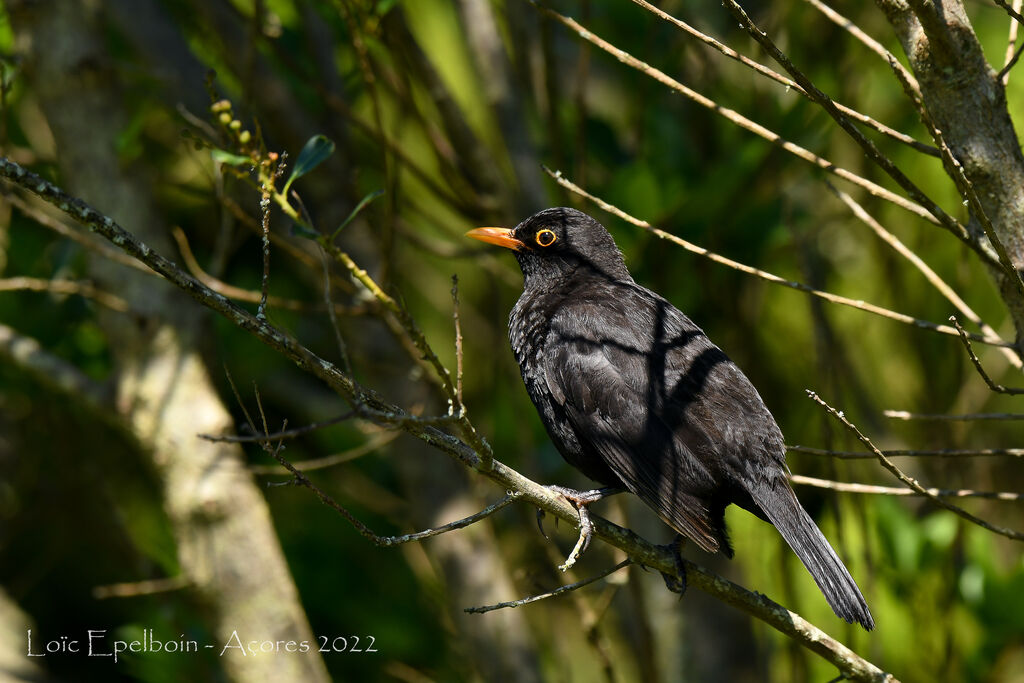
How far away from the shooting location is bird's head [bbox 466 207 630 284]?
450 cm

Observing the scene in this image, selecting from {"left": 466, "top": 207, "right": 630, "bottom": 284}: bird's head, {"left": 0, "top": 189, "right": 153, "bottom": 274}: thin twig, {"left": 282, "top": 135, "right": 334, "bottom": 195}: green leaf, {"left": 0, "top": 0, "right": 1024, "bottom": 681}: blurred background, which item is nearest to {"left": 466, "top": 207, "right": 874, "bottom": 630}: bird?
{"left": 466, "top": 207, "right": 630, "bottom": 284}: bird's head

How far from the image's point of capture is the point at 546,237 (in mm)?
4504

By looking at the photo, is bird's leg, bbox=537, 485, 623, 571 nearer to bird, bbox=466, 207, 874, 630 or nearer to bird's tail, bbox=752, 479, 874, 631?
bird, bbox=466, 207, 874, 630

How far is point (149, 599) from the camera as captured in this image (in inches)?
229

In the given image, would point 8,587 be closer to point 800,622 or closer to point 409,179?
point 409,179

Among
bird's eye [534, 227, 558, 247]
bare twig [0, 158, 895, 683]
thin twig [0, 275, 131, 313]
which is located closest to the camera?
bare twig [0, 158, 895, 683]

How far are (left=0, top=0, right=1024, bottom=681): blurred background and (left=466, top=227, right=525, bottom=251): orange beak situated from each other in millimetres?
413

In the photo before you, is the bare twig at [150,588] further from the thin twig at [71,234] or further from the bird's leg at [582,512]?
the bird's leg at [582,512]

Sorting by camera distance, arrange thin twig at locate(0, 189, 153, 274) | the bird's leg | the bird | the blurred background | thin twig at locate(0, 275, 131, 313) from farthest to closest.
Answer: the blurred background → thin twig at locate(0, 275, 131, 313) → thin twig at locate(0, 189, 153, 274) → the bird → the bird's leg

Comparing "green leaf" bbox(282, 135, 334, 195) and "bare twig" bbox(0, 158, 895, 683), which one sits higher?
"green leaf" bbox(282, 135, 334, 195)

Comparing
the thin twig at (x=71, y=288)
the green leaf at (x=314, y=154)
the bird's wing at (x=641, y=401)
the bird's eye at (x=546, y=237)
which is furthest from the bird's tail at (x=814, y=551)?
the thin twig at (x=71, y=288)

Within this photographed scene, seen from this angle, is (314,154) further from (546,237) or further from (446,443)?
(546,237)

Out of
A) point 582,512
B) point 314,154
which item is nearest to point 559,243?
point 582,512

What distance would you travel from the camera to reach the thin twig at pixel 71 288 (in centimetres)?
396
